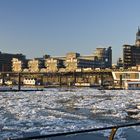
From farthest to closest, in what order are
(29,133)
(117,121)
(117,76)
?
(117,76), (117,121), (29,133)

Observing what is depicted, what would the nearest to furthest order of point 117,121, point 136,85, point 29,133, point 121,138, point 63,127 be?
point 121,138
point 29,133
point 63,127
point 117,121
point 136,85

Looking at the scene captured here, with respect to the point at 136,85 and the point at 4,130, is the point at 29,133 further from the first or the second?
the point at 136,85


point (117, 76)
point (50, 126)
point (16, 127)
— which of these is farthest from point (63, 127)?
point (117, 76)

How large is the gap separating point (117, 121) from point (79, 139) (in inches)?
345

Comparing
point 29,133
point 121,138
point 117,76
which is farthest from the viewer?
point 117,76

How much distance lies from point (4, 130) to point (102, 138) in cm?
577

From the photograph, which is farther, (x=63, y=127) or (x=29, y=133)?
(x=63, y=127)

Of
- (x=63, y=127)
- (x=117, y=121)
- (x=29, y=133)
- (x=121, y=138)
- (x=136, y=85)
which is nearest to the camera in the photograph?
(x=121, y=138)

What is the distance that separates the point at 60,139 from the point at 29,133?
217 centimetres

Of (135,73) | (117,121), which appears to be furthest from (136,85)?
(117,121)

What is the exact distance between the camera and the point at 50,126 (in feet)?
78.8

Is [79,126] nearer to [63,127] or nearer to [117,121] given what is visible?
[63,127]

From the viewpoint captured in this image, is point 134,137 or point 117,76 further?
point 117,76

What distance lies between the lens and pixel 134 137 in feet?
65.6
